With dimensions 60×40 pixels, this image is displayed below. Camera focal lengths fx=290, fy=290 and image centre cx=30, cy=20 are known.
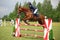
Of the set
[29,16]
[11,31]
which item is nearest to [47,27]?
[29,16]

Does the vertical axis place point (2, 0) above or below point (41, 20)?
above

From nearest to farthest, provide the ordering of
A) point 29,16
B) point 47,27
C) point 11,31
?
→ 1. point 47,27
2. point 29,16
3. point 11,31

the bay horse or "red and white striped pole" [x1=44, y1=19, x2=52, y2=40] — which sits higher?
the bay horse

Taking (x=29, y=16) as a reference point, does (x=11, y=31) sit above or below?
below

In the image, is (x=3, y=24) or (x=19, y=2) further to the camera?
(x=3, y=24)

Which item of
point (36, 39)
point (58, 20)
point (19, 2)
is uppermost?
point (19, 2)

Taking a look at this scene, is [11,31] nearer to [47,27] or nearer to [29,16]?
[29,16]

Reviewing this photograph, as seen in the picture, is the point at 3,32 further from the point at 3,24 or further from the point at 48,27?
the point at 48,27

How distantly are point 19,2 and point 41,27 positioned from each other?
0.42 meters

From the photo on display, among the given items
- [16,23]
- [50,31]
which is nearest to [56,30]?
[50,31]

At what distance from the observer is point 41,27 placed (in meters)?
3.59

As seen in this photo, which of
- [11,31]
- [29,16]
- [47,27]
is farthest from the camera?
[11,31]

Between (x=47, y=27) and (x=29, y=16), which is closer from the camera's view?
(x=47, y=27)

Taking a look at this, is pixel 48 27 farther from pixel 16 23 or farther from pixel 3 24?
pixel 3 24
